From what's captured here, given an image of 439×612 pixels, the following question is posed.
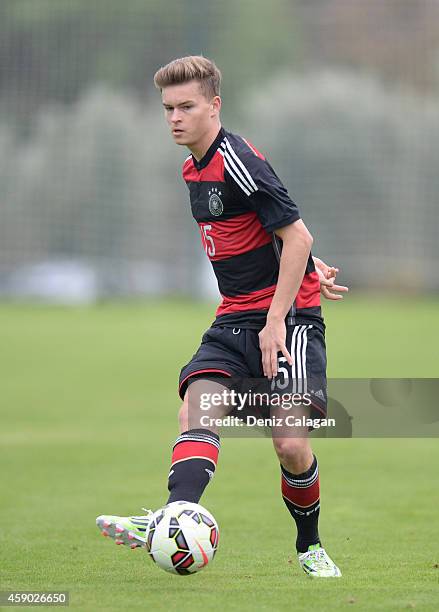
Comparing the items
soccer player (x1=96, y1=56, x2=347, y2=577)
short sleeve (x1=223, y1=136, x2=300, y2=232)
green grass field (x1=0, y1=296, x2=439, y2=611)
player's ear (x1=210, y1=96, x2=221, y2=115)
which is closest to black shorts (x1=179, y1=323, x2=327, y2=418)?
soccer player (x1=96, y1=56, x2=347, y2=577)

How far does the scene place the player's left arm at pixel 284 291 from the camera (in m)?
4.98

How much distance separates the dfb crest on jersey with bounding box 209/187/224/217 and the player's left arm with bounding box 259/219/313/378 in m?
0.32

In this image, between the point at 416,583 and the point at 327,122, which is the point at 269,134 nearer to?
the point at 327,122

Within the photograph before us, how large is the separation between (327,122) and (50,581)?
2587cm

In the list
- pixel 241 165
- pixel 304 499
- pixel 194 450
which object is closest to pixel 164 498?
pixel 304 499

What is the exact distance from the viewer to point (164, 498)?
24.8ft

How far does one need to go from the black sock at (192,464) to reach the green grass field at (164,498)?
1.36ft

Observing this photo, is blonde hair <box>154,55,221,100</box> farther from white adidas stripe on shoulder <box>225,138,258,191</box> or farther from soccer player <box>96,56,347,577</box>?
white adidas stripe on shoulder <box>225,138,258,191</box>

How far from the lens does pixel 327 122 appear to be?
98.3ft

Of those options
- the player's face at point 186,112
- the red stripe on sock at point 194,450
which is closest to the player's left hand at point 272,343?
the red stripe on sock at point 194,450

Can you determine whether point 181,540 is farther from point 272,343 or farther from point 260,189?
point 260,189

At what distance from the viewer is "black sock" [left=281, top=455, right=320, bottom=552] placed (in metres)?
5.30

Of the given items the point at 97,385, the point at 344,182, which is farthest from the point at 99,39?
the point at 97,385

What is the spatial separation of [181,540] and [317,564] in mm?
979
